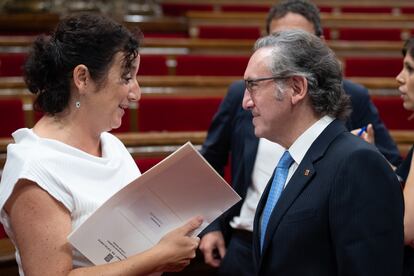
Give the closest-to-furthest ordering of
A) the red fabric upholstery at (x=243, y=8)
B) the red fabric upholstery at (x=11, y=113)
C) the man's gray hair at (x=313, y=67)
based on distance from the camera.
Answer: the man's gray hair at (x=313, y=67), the red fabric upholstery at (x=11, y=113), the red fabric upholstery at (x=243, y=8)

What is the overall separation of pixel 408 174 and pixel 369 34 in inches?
81.9

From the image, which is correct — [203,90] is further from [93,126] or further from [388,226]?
[388,226]

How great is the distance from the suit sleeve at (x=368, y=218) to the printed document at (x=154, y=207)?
0.15 meters

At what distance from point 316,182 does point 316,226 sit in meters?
0.05

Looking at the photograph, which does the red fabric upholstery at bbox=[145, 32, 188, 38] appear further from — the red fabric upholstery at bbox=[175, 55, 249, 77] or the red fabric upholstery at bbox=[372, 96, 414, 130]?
the red fabric upholstery at bbox=[372, 96, 414, 130]

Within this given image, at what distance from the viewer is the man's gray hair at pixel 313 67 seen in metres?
0.77

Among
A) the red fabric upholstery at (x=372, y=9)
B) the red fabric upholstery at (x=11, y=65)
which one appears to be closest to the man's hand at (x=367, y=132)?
the red fabric upholstery at (x=11, y=65)

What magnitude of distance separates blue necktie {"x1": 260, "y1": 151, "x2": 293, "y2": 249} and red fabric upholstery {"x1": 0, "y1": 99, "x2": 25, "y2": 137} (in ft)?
3.36

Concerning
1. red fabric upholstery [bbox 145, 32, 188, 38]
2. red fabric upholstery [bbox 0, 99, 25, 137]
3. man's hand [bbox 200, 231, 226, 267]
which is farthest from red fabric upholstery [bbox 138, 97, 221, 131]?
red fabric upholstery [bbox 145, 32, 188, 38]

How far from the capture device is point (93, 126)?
0.83m

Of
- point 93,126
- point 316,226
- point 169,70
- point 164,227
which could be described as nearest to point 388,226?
point 316,226

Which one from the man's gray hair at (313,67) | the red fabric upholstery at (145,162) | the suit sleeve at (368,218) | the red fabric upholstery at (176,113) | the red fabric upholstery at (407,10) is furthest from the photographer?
the red fabric upholstery at (407,10)

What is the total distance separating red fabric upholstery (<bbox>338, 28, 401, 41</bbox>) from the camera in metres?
2.92

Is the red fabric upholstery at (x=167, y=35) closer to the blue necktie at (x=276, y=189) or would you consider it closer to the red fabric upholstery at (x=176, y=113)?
the red fabric upholstery at (x=176, y=113)
